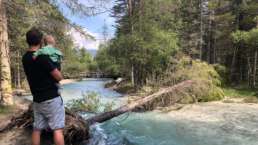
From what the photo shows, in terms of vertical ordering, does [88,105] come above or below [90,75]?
above

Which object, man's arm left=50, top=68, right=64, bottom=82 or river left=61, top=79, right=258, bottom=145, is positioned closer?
man's arm left=50, top=68, right=64, bottom=82

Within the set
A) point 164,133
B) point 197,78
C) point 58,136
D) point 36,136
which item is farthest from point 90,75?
point 58,136

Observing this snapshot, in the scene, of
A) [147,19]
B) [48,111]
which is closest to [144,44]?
[147,19]

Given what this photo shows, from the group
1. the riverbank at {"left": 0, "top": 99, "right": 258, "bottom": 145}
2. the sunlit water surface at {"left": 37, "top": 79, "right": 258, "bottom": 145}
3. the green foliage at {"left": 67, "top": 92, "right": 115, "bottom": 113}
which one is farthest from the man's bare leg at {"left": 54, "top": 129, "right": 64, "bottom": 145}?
the green foliage at {"left": 67, "top": 92, "right": 115, "bottom": 113}

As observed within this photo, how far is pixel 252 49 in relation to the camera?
24172mm

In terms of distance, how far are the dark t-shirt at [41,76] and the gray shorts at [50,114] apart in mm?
79

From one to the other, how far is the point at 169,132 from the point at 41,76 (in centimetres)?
601

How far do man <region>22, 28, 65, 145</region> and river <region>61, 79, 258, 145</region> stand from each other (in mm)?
2972

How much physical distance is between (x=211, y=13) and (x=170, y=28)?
796 centimetres

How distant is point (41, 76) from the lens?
4074 millimetres

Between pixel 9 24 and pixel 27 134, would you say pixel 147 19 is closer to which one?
pixel 9 24

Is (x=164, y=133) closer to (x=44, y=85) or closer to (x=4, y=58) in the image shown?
(x=4, y=58)

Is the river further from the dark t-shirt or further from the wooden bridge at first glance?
the wooden bridge

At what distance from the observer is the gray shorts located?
4164 mm
